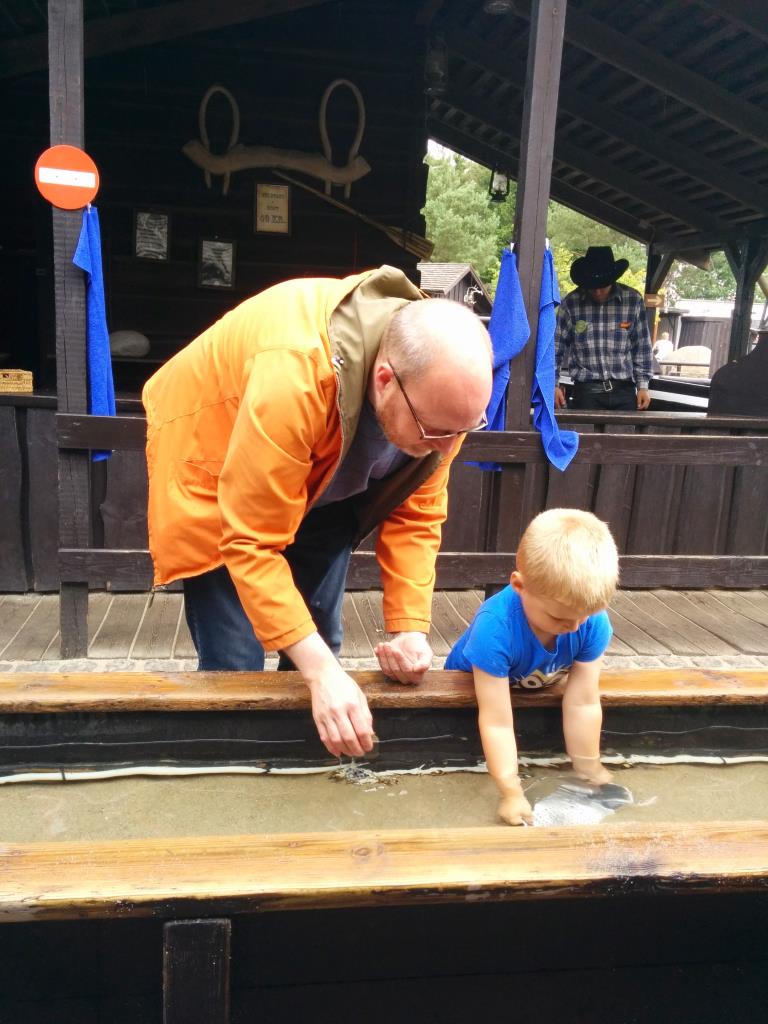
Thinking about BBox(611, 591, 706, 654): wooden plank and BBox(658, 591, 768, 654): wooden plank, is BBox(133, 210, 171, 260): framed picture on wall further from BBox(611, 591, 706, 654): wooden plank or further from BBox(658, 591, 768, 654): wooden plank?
BBox(658, 591, 768, 654): wooden plank

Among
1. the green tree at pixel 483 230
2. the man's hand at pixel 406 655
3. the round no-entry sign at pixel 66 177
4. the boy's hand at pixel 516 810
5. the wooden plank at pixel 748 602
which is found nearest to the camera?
the boy's hand at pixel 516 810

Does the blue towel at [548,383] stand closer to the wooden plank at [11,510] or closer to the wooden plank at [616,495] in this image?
the wooden plank at [616,495]

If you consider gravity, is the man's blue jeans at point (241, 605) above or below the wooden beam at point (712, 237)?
below

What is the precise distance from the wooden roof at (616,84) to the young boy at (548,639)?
4.07 m

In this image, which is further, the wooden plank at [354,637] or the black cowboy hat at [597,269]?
the black cowboy hat at [597,269]

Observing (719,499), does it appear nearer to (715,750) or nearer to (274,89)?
(715,750)

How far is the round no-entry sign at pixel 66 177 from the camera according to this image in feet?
10.8

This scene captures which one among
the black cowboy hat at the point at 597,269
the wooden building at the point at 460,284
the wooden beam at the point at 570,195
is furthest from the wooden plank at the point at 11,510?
the wooden building at the point at 460,284

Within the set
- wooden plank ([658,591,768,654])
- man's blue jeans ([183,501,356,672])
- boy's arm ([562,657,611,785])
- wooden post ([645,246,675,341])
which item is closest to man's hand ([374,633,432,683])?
man's blue jeans ([183,501,356,672])

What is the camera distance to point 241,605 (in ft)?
7.27

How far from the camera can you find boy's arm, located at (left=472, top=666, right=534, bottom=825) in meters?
2.09

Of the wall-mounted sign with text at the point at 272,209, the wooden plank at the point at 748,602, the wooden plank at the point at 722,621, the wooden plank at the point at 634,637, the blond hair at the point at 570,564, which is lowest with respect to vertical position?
the wooden plank at the point at 634,637

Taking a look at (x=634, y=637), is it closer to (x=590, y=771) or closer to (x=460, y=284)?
(x=590, y=771)

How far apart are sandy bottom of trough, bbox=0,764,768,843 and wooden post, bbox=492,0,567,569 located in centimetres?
197
